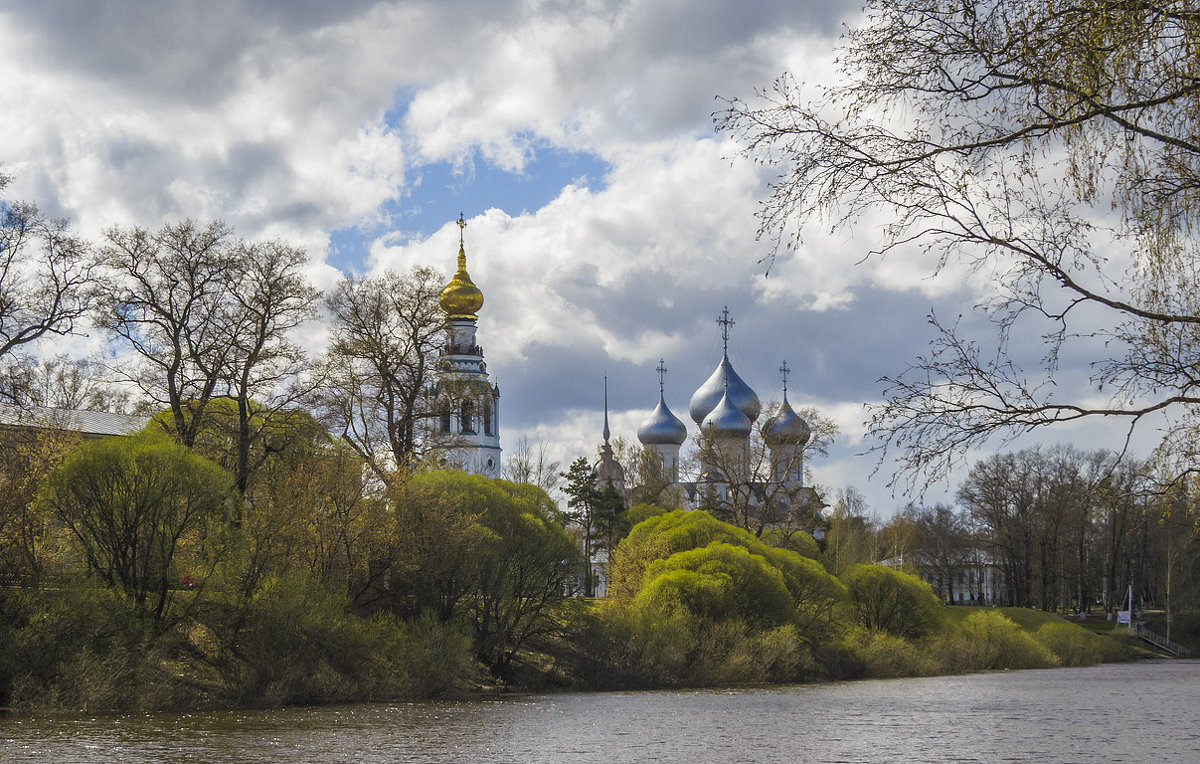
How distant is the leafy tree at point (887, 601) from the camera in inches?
2163

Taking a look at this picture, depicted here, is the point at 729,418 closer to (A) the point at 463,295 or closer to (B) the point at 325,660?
(A) the point at 463,295

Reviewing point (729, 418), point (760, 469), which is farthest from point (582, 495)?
point (729, 418)

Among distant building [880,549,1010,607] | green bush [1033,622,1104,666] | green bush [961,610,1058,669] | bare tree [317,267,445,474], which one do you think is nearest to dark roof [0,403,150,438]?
bare tree [317,267,445,474]

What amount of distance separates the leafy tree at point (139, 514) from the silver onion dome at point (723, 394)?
73.9m

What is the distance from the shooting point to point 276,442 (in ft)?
132

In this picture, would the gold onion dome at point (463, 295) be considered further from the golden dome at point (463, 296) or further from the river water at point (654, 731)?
the river water at point (654, 731)

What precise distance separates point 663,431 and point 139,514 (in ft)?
261

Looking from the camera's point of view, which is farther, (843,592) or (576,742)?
(843,592)

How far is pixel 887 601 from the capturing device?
5506 cm

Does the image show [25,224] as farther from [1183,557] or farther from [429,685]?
[1183,557]

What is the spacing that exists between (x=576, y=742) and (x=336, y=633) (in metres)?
10.4

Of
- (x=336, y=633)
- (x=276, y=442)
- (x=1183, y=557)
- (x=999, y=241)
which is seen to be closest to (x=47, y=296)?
(x=276, y=442)

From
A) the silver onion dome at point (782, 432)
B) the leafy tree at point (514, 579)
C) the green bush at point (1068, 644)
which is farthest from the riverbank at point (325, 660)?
the green bush at point (1068, 644)

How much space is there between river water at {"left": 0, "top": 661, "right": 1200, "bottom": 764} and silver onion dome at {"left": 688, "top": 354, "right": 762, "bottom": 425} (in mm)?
66334
